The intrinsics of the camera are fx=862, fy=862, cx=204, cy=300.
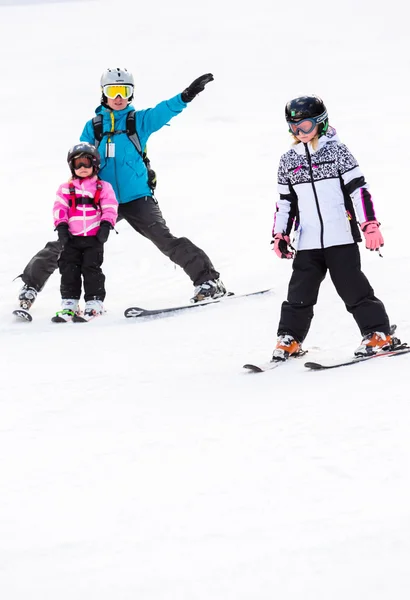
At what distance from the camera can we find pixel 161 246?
7625 millimetres

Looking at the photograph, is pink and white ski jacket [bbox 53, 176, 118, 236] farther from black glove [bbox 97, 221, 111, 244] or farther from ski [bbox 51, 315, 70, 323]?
ski [bbox 51, 315, 70, 323]

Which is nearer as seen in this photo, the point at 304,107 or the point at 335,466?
the point at 335,466

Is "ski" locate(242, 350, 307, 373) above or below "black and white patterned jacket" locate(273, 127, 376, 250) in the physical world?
below

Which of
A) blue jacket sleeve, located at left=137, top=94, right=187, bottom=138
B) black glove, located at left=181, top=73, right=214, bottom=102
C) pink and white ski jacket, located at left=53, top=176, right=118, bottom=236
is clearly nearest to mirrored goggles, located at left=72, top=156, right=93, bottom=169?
pink and white ski jacket, located at left=53, top=176, right=118, bottom=236

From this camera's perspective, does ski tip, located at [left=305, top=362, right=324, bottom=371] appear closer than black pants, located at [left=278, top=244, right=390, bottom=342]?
Yes

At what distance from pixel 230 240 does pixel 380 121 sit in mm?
9009

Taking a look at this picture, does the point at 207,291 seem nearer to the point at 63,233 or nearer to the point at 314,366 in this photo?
the point at 63,233

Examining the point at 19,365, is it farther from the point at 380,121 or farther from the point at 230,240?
the point at 380,121

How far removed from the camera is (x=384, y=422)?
3.61 meters

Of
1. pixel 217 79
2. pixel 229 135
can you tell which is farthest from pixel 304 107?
pixel 217 79

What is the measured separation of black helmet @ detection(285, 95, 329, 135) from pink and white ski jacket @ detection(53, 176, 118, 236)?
2546 mm

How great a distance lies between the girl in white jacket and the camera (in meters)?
5.09

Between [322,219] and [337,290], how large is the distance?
450 mm

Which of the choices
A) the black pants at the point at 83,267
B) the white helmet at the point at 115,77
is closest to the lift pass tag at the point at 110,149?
the white helmet at the point at 115,77
